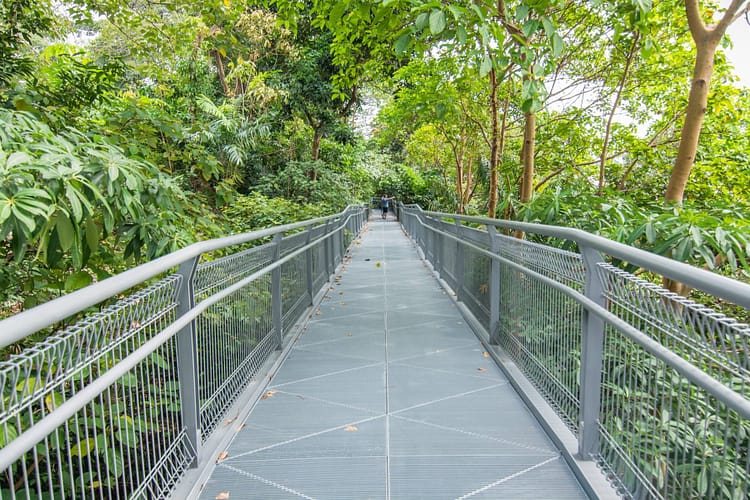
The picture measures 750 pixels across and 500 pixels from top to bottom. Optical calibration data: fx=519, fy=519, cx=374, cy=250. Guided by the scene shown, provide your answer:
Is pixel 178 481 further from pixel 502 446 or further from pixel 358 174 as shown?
pixel 358 174

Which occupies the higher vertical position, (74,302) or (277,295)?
(74,302)

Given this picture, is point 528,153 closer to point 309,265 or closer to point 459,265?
point 459,265

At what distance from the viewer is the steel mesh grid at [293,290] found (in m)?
5.01

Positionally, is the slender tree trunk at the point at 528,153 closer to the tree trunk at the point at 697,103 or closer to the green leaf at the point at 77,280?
the tree trunk at the point at 697,103

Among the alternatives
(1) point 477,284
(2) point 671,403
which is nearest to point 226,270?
(2) point 671,403

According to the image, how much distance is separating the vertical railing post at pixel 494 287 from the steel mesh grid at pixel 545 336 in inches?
4.2

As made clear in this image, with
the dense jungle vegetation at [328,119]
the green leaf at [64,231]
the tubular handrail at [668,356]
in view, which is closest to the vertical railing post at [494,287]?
the dense jungle vegetation at [328,119]

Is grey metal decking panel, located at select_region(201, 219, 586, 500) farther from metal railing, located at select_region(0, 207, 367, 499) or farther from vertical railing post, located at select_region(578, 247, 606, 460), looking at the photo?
metal railing, located at select_region(0, 207, 367, 499)

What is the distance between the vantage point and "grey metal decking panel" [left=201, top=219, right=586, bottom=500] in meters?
2.54

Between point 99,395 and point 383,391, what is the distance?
7.24 ft

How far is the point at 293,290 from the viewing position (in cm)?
547

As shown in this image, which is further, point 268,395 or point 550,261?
point 268,395

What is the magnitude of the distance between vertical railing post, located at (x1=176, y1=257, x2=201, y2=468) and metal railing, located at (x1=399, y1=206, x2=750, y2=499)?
6.19 ft

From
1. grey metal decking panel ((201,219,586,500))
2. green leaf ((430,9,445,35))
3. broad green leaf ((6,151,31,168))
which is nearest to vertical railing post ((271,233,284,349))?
grey metal decking panel ((201,219,586,500))
